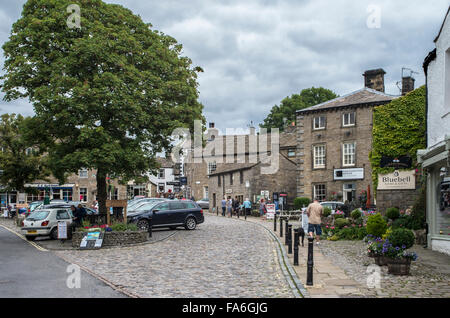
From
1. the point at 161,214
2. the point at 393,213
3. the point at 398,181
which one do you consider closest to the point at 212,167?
the point at 161,214

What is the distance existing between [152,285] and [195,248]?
24.7ft

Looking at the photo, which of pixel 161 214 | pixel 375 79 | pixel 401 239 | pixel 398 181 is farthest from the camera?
pixel 375 79

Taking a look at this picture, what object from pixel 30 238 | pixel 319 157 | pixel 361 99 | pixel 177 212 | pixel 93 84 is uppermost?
pixel 361 99

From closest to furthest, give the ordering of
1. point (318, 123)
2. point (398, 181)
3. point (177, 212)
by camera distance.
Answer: point (398, 181) → point (177, 212) → point (318, 123)

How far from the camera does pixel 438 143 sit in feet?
47.7

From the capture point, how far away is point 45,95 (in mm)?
19969

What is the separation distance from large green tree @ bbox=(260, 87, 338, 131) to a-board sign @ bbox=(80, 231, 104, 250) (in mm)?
48660

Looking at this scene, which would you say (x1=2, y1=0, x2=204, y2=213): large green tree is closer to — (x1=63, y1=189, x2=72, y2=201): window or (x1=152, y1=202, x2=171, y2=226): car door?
(x1=152, y1=202, x2=171, y2=226): car door

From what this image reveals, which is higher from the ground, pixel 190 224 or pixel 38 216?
pixel 38 216

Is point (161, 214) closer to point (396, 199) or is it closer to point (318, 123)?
point (396, 199)

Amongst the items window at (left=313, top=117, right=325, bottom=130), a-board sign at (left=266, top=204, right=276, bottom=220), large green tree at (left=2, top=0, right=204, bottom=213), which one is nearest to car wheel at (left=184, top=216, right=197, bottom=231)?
large green tree at (left=2, top=0, right=204, bottom=213)

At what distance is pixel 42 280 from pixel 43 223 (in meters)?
11.8

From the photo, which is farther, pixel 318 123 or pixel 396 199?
pixel 318 123
